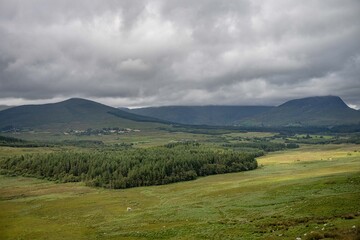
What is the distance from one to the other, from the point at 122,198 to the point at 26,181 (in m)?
76.7

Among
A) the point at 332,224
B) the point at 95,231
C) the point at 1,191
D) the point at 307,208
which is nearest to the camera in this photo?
the point at 332,224

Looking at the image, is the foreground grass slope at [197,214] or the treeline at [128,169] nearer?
the foreground grass slope at [197,214]

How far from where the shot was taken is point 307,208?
6669 cm

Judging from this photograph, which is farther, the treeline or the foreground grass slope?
the treeline

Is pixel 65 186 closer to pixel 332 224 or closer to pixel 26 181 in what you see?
pixel 26 181

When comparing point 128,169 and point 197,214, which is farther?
point 128,169

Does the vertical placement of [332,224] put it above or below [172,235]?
above

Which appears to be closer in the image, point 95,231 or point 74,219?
point 95,231

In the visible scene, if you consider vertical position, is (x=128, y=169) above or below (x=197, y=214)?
below

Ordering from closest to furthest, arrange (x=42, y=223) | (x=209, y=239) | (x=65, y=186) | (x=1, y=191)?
(x=209, y=239) < (x=42, y=223) < (x=1, y=191) < (x=65, y=186)

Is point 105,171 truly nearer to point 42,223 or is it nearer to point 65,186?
point 65,186

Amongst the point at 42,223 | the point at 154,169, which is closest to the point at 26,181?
the point at 154,169

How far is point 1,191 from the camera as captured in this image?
144250mm

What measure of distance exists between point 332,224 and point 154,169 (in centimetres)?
12344
